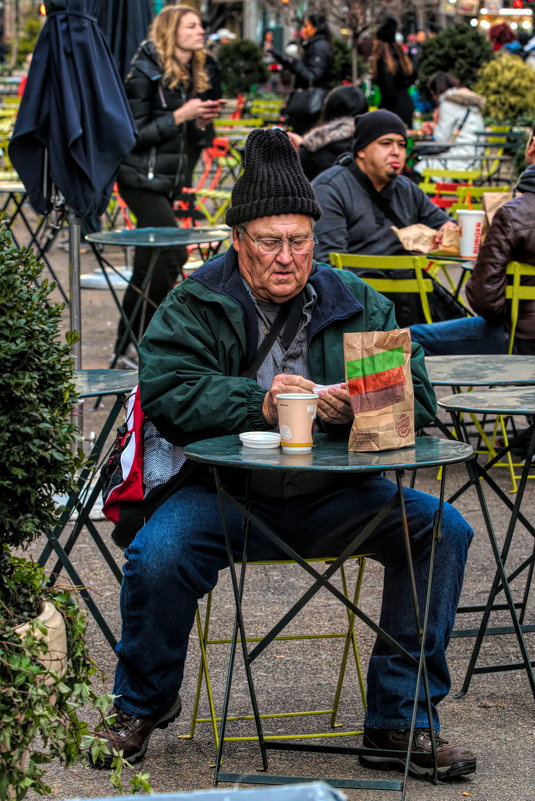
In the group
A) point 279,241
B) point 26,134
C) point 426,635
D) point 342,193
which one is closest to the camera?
point 426,635

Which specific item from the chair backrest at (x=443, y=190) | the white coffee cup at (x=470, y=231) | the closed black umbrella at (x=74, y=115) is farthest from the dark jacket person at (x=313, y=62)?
the closed black umbrella at (x=74, y=115)

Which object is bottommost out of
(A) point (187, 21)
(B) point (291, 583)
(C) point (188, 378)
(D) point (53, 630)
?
(B) point (291, 583)

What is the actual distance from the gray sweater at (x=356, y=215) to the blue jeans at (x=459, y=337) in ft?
1.96

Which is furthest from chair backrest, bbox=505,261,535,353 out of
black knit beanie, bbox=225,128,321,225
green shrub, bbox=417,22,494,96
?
green shrub, bbox=417,22,494,96

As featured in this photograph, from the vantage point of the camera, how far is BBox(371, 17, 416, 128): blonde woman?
13.9 meters

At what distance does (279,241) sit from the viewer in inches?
136

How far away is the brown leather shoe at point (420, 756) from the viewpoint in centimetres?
321

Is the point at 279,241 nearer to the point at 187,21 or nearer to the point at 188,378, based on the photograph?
the point at 188,378

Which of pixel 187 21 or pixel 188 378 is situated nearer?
pixel 188 378

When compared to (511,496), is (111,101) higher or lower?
higher

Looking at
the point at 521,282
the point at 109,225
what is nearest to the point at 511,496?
the point at 521,282

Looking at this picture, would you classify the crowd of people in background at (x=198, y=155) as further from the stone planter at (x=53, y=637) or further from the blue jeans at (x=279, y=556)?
the stone planter at (x=53, y=637)

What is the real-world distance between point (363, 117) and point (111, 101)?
1.39 meters

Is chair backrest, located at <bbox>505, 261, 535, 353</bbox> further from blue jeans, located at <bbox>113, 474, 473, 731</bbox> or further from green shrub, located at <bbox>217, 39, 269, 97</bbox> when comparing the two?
green shrub, located at <bbox>217, 39, 269, 97</bbox>
